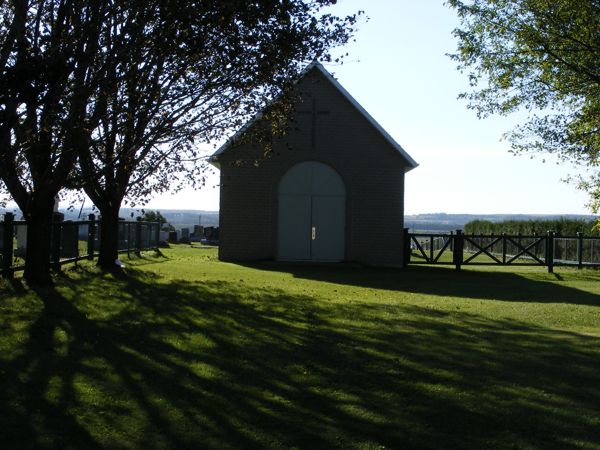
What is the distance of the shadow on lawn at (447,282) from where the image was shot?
1719 cm

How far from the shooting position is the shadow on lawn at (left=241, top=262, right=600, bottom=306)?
1719 cm

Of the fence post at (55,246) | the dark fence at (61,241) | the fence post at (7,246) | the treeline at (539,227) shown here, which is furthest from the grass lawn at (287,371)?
the treeline at (539,227)

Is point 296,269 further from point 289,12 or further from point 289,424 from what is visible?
point 289,424

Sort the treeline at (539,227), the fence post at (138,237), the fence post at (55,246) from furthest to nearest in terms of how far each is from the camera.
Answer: the treeline at (539,227)
the fence post at (138,237)
the fence post at (55,246)

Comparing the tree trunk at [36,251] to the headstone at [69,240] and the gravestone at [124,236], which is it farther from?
the gravestone at [124,236]

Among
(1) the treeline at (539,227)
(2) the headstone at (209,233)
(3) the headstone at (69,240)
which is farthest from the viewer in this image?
(2) the headstone at (209,233)

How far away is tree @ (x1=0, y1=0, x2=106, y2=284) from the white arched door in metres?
12.0

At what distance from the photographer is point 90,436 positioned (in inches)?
214

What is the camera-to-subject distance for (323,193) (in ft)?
85.9

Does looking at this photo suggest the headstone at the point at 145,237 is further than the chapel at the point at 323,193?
Yes

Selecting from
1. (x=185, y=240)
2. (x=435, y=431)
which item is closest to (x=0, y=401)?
(x=435, y=431)

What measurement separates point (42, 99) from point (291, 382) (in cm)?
550

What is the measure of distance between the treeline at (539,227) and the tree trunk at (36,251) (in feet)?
76.2

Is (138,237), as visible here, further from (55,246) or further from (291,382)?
(291,382)
